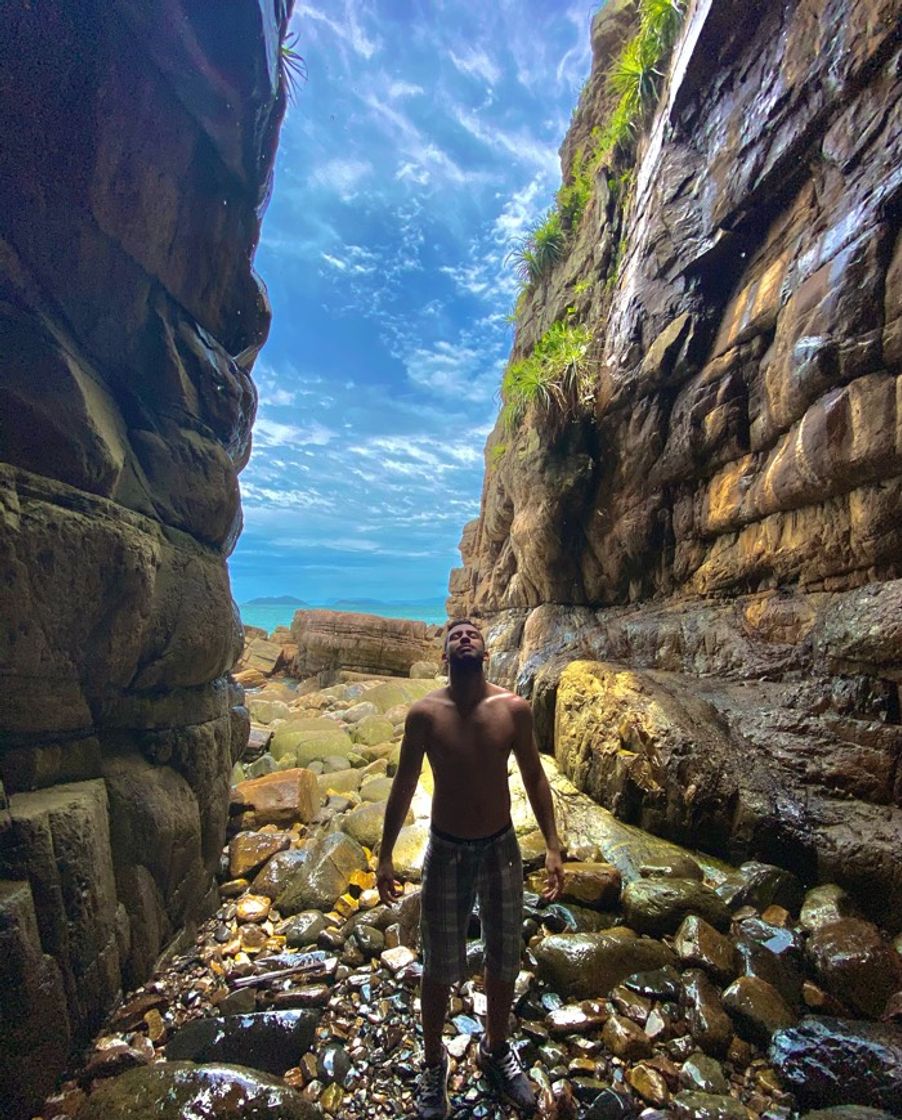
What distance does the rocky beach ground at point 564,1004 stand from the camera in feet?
7.86

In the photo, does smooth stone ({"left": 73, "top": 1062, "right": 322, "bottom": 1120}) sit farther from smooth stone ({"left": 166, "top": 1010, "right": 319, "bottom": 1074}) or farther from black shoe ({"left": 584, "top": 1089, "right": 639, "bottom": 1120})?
black shoe ({"left": 584, "top": 1089, "right": 639, "bottom": 1120})

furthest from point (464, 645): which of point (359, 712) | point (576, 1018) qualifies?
point (359, 712)

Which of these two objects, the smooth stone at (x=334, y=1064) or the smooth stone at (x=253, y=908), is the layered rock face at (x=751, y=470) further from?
the smooth stone at (x=253, y=908)

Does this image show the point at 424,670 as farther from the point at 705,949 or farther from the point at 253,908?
the point at 705,949

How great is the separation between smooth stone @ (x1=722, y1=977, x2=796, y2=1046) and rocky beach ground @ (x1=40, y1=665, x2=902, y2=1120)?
0.01m

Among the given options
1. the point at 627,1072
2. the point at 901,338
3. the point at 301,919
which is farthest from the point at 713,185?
the point at 301,919

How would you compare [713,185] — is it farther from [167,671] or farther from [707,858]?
[167,671]

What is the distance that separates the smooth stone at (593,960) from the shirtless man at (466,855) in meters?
0.60

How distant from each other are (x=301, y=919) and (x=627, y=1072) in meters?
2.62

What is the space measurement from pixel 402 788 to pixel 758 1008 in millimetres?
2433

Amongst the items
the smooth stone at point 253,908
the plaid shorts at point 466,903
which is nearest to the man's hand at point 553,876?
the plaid shorts at point 466,903

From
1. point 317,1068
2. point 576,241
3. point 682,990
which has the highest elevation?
point 576,241

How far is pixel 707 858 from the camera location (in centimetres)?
421

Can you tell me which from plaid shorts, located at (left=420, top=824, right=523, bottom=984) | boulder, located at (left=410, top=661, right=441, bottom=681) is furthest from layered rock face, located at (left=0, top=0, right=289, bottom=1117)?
boulder, located at (left=410, top=661, right=441, bottom=681)
